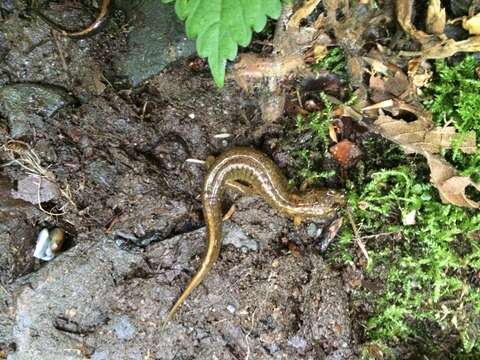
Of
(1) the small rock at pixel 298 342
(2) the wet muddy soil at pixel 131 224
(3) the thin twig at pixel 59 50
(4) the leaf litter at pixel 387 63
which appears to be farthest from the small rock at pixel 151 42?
(1) the small rock at pixel 298 342

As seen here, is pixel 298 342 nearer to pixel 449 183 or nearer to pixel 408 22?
pixel 449 183

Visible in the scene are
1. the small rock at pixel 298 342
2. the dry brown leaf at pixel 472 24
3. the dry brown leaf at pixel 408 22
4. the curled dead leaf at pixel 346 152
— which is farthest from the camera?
the curled dead leaf at pixel 346 152

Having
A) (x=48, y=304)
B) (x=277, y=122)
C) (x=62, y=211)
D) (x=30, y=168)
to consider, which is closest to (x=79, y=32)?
(x=30, y=168)

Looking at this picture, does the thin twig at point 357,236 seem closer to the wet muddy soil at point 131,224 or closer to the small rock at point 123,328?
the wet muddy soil at point 131,224

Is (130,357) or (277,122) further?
(277,122)

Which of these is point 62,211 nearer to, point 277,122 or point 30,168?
point 30,168

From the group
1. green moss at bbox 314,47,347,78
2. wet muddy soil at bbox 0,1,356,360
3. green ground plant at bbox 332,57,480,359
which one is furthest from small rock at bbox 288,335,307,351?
Answer: green moss at bbox 314,47,347,78
